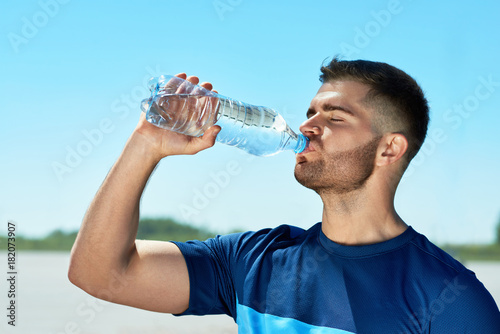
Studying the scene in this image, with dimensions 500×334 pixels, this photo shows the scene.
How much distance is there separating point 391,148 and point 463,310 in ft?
2.28

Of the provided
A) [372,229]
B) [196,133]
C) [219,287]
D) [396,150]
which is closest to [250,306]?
[219,287]

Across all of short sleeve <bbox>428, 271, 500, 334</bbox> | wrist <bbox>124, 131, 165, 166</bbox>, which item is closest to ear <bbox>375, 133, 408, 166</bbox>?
short sleeve <bbox>428, 271, 500, 334</bbox>

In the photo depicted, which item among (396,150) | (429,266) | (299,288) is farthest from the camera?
(396,150)

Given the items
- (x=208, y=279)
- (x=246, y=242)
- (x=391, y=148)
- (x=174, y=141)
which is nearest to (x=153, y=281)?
(x=208, y=279)

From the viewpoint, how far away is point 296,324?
1.53 m

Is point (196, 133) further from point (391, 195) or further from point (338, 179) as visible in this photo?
point (391, 195)

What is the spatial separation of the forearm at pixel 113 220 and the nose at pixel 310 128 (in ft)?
1.86

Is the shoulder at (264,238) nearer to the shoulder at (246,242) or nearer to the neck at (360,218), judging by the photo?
the shoulder at (246,242)

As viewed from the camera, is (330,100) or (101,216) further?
(330,100)

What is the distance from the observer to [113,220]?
61.0 inches

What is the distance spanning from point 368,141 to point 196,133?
64cm

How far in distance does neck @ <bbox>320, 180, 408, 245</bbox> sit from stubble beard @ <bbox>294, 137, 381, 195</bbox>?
1.2 inches

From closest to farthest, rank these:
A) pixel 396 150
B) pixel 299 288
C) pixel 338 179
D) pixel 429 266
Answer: pixel 429 266 → pixel 299 288 → pixel 338 179 → pixel 396 150

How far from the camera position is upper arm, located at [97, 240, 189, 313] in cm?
161
